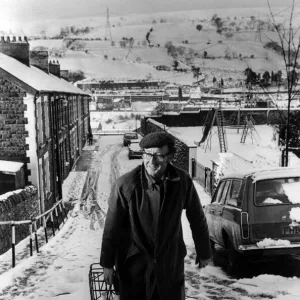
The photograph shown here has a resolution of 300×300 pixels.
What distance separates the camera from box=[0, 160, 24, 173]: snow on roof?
41.0 feet

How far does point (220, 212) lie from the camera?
6.07 meters

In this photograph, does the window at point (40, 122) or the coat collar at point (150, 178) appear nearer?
the coat collar at point (150, 178)

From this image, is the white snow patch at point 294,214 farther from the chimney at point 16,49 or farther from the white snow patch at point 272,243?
the chimney at point 16,49

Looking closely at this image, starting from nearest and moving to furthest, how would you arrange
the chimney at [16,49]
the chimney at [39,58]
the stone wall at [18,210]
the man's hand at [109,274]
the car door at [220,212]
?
the man's hand at [109,274], the car door at [220,212], the stone wall at [18,210], the chimney at [16,49], the chimney at [39,58]

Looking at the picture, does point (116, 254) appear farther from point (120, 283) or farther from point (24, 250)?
point (24, 250)

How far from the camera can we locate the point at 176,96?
54.9 m

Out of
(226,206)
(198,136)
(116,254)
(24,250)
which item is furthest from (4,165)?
(198,136)

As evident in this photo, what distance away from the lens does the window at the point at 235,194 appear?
5.43 meters

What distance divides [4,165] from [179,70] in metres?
59.0

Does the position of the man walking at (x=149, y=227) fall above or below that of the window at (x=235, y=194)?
above

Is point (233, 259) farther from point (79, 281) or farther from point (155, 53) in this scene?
point (155, 53)

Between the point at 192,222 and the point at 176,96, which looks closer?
the point at 192,222

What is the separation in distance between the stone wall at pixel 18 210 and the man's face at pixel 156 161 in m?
7.47

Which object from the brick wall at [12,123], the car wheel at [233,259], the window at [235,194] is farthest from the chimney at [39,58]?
the car wheel at [233,259]
